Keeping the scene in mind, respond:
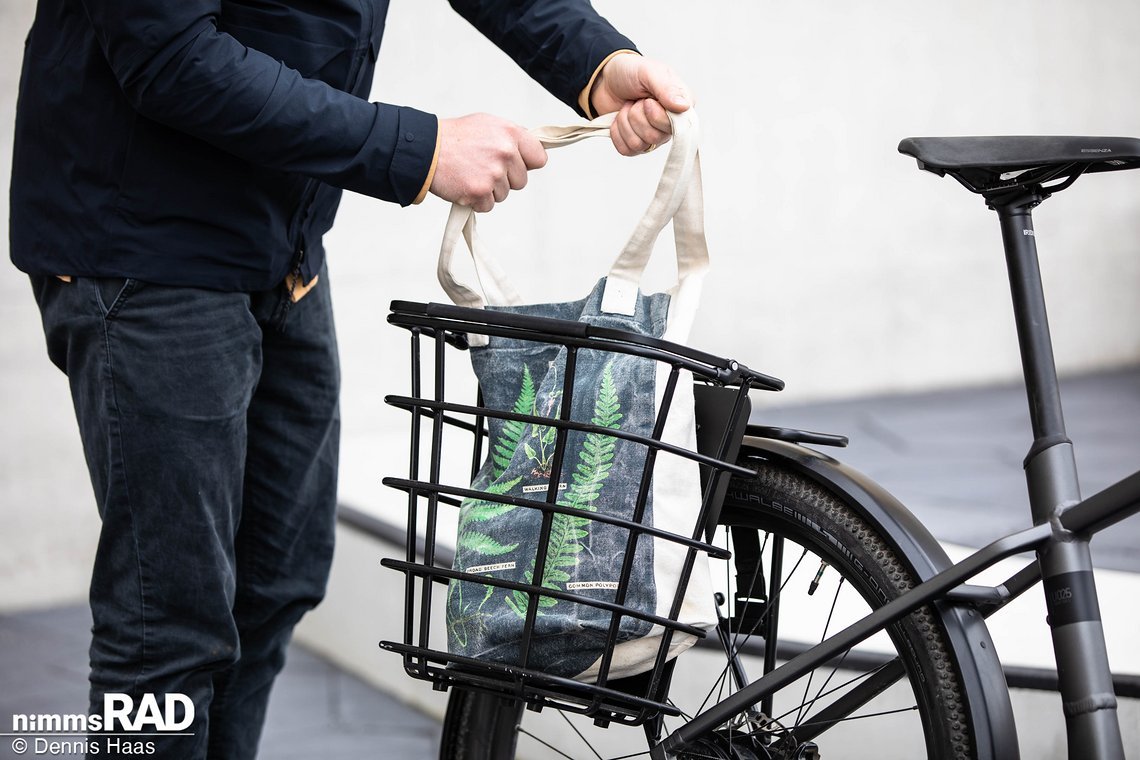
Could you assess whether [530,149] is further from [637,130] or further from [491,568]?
[491,568]

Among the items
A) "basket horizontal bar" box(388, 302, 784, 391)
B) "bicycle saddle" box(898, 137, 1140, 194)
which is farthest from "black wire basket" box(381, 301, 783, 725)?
"bicycle saddle" box(898, 137, 1140, 194)

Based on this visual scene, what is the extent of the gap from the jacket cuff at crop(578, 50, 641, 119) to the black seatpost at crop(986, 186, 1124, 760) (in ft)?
1.33

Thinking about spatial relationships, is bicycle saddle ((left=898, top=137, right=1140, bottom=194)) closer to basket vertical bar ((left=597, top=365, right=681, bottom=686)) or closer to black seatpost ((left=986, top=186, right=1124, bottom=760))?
black seatpost ((left=986, top=186, right=1124, bottom=760))

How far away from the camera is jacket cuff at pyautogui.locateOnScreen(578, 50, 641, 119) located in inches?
45.8

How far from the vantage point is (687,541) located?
890 millimetres

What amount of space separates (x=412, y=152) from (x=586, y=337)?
0.86 ft

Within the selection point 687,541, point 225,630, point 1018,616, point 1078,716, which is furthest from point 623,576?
point 1018,616

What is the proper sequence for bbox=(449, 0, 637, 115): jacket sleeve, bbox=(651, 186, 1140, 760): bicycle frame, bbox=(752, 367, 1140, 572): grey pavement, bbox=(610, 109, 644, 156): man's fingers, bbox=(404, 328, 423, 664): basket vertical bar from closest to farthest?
bbox=(651, 186, 1140, 760): bicycle frame
bbox=(404, 328, 423, 664): basket vertical bar
bbox=(610, 109, 644, 156): man's fingers
bbox=(449, 0, 637, 115): jacket sleeve
bbox=(752, 367, 1140, 572): grey pavement

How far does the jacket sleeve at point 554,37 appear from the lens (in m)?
1.20

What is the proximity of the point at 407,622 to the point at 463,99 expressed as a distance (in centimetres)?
225

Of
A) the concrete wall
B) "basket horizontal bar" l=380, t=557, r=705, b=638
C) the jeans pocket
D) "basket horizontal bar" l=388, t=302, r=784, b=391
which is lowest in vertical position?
"basket horizontal bar" l=380, t=557, r=705, b=638

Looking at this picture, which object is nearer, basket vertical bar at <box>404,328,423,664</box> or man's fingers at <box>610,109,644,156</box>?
basket vertical bar at <box>404,328,423,664</box>

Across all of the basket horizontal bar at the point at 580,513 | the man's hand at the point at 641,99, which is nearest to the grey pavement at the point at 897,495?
the basket horizontal bar at the point at 580,513

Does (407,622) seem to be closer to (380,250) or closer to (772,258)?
(380,250)
